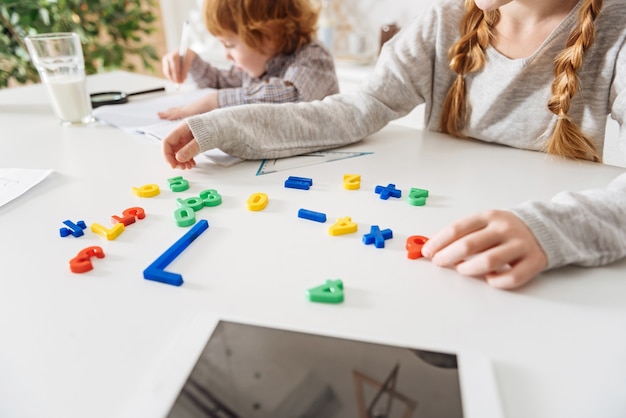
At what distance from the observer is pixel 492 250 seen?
1.39 feet

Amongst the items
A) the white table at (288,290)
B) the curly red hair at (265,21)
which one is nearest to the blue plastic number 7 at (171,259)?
the white table at (288,290)

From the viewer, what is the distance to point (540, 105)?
0.78 metres

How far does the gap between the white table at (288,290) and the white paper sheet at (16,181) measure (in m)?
0.02

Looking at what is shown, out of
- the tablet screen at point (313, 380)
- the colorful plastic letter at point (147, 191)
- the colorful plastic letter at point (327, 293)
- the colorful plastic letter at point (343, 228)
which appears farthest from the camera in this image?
the colorful plastic letter at point (147, 191)

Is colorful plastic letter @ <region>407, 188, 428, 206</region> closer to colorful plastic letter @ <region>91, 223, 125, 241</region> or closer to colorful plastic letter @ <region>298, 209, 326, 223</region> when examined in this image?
colorful plastic letter @ <region>298, 209, 326, 223</region>

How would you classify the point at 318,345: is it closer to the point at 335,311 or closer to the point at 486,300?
the point at 335,311

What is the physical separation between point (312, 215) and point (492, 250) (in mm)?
201

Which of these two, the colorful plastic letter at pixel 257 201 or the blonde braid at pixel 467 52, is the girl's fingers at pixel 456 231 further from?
the blonde braid at pixel 467 52

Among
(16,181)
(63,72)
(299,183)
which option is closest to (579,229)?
(299,183)

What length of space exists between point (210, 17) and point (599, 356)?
3.45ft

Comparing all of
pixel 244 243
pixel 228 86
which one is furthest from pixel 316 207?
pixel 228 86

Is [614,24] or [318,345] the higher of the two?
[614,24]

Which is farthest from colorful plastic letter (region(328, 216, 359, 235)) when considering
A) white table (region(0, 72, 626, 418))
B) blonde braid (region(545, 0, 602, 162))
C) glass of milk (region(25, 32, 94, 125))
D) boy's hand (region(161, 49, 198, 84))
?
boy's hand (region(161, 49, 198, 84))

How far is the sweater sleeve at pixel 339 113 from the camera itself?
73 centimetres
